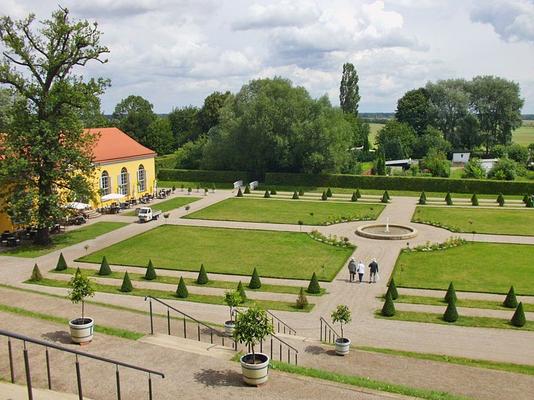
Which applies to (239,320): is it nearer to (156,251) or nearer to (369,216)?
(156,251)

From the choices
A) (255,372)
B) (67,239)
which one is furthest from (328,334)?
(67,239)

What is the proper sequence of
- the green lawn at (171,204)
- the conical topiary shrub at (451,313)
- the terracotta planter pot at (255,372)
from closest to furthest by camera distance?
the terracotta planter pot at (255,372)
the conical topiary shrub at (451,313)
the green lawn at (171,204)

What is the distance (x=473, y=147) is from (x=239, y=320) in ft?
308

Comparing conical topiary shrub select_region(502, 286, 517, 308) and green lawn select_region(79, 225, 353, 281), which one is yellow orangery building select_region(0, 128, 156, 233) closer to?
green lawn select_region(79, 225, 353, 281)

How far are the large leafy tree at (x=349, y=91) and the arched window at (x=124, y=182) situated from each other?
6594 centimetres

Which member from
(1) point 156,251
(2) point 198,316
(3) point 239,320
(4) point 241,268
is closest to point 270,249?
(4) point 241,268

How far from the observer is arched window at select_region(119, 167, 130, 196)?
53625mm

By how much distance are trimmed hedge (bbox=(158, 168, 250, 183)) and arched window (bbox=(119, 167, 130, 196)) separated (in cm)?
1547

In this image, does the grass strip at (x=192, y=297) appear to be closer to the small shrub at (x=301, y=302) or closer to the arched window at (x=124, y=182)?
the small shrub at (x=301, y=302)

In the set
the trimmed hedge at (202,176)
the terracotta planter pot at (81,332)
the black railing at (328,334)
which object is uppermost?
the trimmed hedge at (202,176)

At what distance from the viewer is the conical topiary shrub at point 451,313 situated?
23.0m

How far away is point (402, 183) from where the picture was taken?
200 feet

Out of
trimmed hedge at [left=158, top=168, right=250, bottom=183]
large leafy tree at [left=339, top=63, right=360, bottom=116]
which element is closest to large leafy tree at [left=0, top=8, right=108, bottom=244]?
trimmed hedge at [left=158, top=168, right=250, bottom=183]

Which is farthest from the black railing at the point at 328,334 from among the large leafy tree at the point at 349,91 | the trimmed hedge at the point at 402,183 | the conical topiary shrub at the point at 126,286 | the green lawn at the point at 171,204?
the large leafy tree at the point at 349,91
